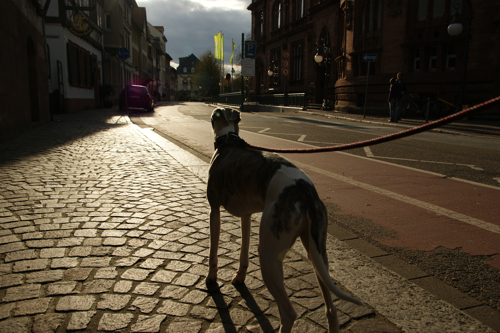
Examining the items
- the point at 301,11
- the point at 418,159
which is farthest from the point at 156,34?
the point at 418,159

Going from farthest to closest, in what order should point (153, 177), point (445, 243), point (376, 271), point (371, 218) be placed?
point (153, 177) < point (371, 218) < point (445, 243) < point (376, 271)

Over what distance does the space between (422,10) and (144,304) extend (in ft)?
76.1

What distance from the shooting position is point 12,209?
4.17m

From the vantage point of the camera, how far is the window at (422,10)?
20609 millimetres

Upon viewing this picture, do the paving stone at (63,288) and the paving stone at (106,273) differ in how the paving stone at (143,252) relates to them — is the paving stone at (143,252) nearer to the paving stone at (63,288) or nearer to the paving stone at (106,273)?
the paving stone at (106,273)

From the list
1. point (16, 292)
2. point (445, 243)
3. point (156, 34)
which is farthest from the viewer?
point (156, 34)

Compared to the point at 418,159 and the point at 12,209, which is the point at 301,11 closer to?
the point at 418,159

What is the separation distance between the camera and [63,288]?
2.50 meters

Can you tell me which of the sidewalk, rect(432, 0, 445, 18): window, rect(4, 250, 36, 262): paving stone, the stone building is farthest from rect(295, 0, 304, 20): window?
rect(4, 250, 36, 262): paving stone

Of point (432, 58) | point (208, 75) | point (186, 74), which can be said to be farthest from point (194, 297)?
point (186, 74)

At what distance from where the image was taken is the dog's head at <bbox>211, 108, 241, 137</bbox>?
276 centimetres

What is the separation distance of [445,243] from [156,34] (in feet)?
288

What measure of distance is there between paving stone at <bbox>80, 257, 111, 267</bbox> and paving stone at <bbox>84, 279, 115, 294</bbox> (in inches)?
10.6

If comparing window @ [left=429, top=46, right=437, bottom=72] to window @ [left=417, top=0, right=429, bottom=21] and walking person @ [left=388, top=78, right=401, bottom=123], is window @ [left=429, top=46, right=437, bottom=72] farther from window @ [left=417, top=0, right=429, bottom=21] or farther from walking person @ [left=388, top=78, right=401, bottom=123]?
walking person @ [left=388, top=78, right=401, bottom=123]
